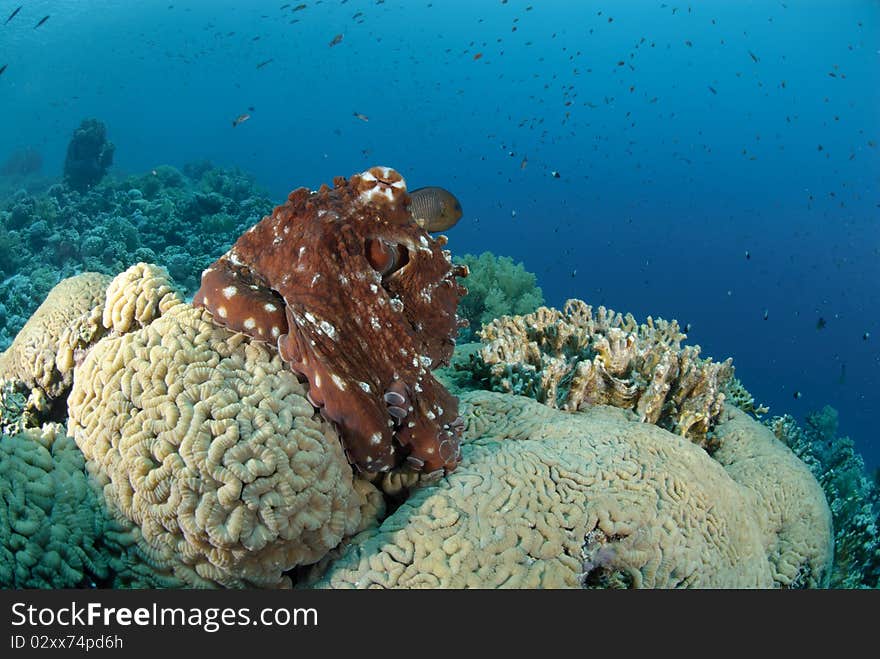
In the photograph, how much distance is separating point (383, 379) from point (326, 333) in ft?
1.23

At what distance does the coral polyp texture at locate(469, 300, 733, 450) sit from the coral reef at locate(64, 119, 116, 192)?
64.0ft

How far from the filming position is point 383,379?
2.65 metres

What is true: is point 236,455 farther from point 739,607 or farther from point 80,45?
point 80,45

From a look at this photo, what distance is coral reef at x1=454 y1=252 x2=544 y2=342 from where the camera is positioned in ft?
30.1

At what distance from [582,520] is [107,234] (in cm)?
1275

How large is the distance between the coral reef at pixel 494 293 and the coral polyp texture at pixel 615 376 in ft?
12.3

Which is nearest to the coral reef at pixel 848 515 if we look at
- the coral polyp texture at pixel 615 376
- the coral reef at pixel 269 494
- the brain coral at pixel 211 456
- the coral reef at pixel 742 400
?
the coral reef at pixel 742 400

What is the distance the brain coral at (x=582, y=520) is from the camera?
8.10 ft

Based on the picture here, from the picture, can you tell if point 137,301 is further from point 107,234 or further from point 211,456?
point 107,234

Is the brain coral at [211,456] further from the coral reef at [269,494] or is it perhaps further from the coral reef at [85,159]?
the coral reef at [85,159]

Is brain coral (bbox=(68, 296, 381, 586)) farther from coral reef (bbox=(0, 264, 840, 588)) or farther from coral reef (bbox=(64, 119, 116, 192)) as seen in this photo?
coral reef (bbox=(64, 119, 116, 192))

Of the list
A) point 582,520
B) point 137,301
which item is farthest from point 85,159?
point 582,520

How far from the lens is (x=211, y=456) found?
2.11 metres

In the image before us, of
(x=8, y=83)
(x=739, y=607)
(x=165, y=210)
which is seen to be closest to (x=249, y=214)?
(x=165, y=210)
